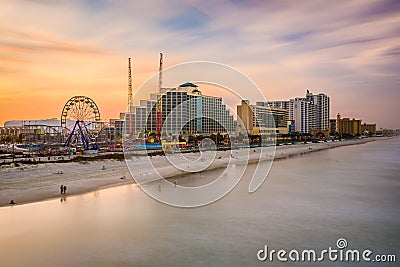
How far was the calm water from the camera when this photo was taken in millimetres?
8258

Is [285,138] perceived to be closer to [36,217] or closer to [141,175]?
[141,175]

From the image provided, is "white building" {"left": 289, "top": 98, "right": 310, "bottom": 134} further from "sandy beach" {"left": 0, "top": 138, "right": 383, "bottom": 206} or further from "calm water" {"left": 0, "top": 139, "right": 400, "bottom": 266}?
"calm water" {"left": 0, "top": 139, "right": 400, "bottom": 266}

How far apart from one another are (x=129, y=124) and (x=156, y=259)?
56584 mm

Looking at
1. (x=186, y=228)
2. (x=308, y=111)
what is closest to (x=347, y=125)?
(x=308, y=111)

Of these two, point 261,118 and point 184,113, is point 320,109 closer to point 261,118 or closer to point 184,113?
point 261,118

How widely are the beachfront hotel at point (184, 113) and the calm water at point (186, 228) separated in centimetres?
4579

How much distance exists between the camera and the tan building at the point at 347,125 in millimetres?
170750

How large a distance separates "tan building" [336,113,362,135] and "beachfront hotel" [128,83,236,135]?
383ft

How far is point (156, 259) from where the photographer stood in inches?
316

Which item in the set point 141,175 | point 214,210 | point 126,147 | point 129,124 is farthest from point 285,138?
point 214,210

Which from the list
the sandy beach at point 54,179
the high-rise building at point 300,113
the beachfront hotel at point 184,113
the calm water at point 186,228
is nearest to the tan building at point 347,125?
the high-rise building at point 300,113

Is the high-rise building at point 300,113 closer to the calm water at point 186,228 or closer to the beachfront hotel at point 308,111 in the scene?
the beachfront hotel at point 308,111

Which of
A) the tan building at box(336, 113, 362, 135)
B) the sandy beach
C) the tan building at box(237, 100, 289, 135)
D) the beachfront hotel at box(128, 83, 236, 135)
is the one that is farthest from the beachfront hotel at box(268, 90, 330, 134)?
the sandy beach

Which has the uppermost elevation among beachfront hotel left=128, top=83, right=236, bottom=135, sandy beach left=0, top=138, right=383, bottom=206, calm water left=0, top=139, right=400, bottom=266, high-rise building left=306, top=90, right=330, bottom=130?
high-rise building left=306, top=90, right=330, bottom=130
